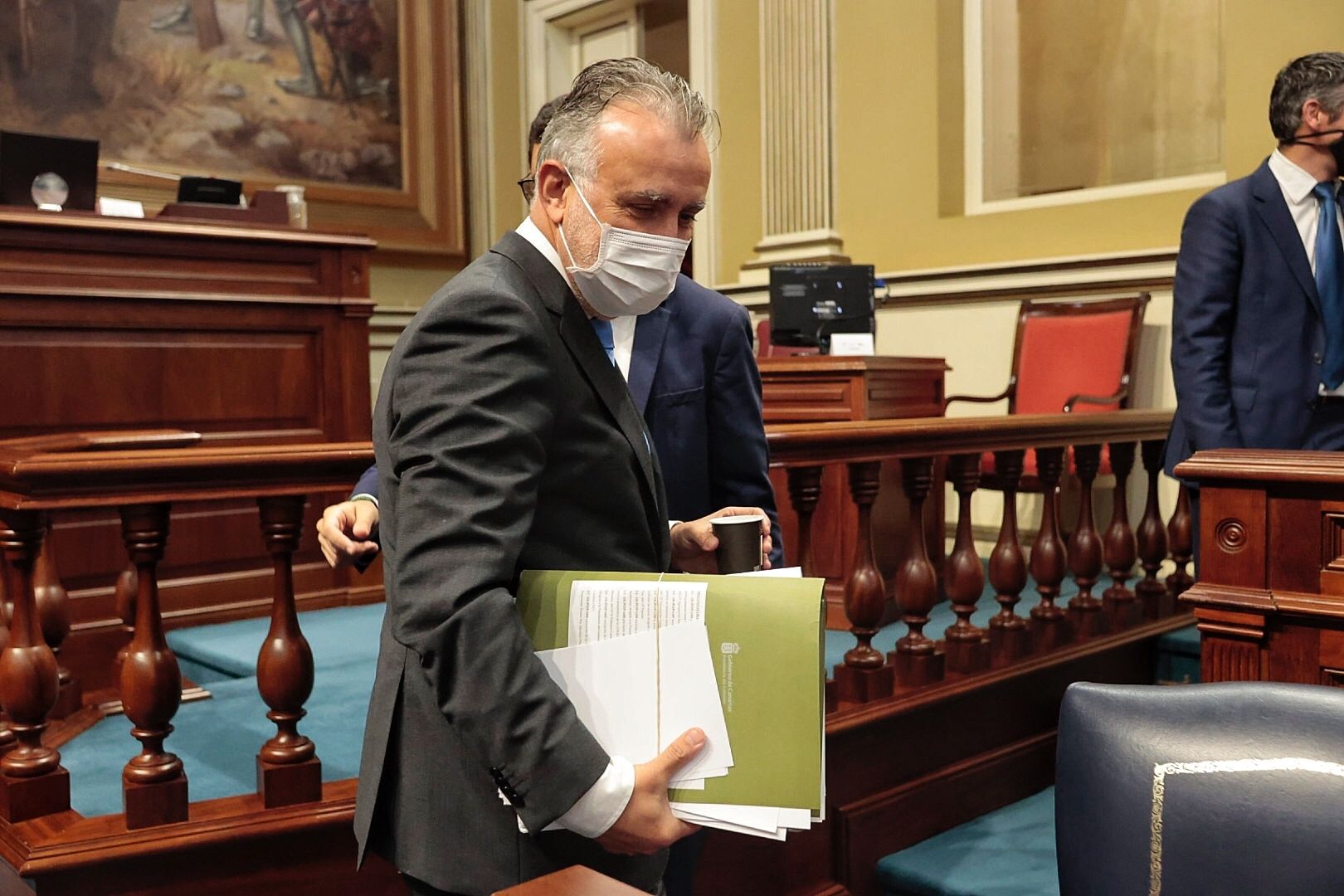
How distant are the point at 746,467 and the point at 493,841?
706 mm

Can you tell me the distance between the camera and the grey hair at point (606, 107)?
116 cm

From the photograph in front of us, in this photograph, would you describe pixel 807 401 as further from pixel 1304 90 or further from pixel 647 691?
pixel 647 691

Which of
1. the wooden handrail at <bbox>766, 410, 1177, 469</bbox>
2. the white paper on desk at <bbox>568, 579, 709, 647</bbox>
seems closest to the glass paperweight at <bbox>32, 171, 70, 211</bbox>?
the wooden handrail at <bbox>766, 410, 1177, 469</bbox>

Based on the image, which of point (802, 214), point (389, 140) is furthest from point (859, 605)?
point (389, 140)

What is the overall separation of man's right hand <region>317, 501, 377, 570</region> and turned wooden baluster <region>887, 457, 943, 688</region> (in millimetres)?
1815

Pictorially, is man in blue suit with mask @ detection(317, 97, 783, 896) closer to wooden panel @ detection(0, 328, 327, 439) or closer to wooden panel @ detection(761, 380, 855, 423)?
wooden panel @ detection(761, 380, 855, 423)

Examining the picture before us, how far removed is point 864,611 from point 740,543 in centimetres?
156

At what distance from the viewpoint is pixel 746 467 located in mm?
1738

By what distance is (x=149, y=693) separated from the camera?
1.94 metres

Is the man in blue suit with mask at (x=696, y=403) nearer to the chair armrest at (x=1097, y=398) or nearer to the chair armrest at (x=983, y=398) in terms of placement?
the chair armrest at (x=1097, y=398)

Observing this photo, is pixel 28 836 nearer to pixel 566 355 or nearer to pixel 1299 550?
pixel 566 355

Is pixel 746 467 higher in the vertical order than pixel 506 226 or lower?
lower

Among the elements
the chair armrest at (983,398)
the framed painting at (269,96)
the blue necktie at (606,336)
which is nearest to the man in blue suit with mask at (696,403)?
the blue necktie at (606,336)

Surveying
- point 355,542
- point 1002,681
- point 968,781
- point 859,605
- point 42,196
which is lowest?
point 968,781
